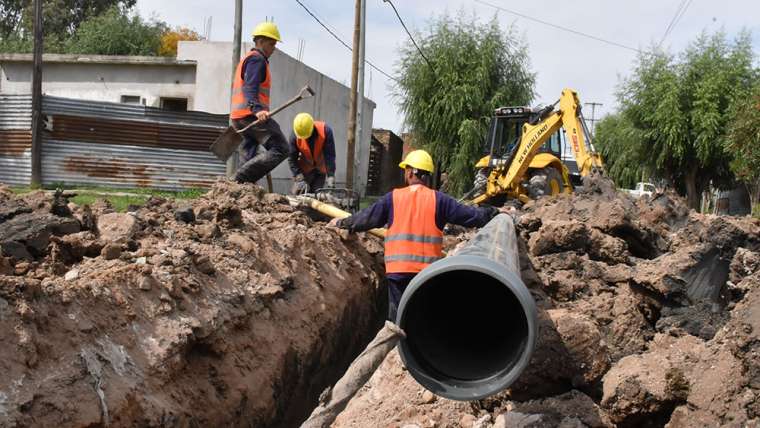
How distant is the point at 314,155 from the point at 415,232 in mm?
4043

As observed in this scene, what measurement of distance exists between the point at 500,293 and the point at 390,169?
27497 millimetres

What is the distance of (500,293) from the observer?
425 cm

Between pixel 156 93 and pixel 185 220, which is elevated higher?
pixel 156 93

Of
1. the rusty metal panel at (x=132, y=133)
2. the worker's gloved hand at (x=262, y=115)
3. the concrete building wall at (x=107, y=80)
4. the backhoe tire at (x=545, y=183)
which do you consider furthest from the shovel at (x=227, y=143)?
the concrete building wall at (x=107, y=80)

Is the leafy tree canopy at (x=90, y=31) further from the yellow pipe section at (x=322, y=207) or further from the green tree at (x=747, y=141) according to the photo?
the yellow pipe section at (x=322, y=207)

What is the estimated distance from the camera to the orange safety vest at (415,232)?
5.72 m

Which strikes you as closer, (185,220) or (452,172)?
(185,220)

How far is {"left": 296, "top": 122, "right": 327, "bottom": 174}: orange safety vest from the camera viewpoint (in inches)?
374

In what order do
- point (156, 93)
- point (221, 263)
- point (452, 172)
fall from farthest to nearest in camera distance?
point (452, 172), point (156, 93), point (221, 263)

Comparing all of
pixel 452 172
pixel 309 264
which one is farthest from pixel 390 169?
pixel 309 264

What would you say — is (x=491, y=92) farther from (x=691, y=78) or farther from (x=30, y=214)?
(x=30, y=214)

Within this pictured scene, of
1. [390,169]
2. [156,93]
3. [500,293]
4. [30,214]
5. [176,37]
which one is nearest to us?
[500,293]

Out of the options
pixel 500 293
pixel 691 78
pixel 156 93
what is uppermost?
pixel 691 78

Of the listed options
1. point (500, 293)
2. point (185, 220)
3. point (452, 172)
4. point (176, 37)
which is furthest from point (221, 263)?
point (176, 37)
